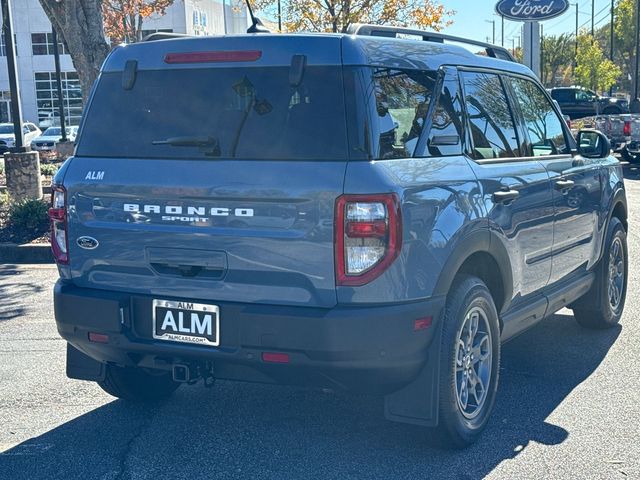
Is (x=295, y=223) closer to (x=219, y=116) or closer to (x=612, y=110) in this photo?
(x=219, y=116)

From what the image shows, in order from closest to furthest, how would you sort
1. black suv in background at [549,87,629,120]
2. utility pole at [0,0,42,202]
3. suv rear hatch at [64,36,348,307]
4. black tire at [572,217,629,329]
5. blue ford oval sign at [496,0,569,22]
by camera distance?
suv rear hatch at [64,36,348,307] → black tire at [572,217,629,329] → utility pole at [0,0,42,202] → blue ford oval sign at [496,0,569,22] → black suv in background at [549,87,629,120]

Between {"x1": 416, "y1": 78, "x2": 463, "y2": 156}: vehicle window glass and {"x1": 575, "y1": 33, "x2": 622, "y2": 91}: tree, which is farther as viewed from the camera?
{"x1": 575, "y1": 33, "x2": 622, "y2": 91}: tree

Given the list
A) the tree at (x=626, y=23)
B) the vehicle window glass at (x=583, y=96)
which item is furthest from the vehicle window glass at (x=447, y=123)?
the tree at (x=626, y=23)

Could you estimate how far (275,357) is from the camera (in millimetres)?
3945

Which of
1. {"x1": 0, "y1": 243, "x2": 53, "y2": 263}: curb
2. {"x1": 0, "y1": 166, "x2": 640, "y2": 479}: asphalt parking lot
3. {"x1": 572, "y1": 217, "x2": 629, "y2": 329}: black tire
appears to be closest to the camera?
{"x1": 0, "y1": 166, "x2": 640, "y2": 479}: asphalt parking lot

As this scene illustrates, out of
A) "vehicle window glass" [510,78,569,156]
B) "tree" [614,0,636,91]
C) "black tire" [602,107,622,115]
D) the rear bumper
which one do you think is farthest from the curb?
"tree" [614,0,636,91]

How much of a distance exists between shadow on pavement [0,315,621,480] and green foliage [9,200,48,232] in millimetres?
6686

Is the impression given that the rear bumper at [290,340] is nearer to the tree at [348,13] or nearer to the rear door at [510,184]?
the rear door at [510,184]

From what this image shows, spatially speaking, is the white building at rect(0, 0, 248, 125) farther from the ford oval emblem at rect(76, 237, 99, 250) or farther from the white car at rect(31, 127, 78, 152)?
the ford oval emblem at rect(76, 237, 99, 250)

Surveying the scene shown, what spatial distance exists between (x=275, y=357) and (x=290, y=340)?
0.13m

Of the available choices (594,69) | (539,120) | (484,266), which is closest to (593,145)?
(539,120)

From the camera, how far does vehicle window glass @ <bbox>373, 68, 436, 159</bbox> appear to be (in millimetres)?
4027

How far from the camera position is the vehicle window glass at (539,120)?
558 centimetres

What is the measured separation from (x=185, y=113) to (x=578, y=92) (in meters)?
44.9
